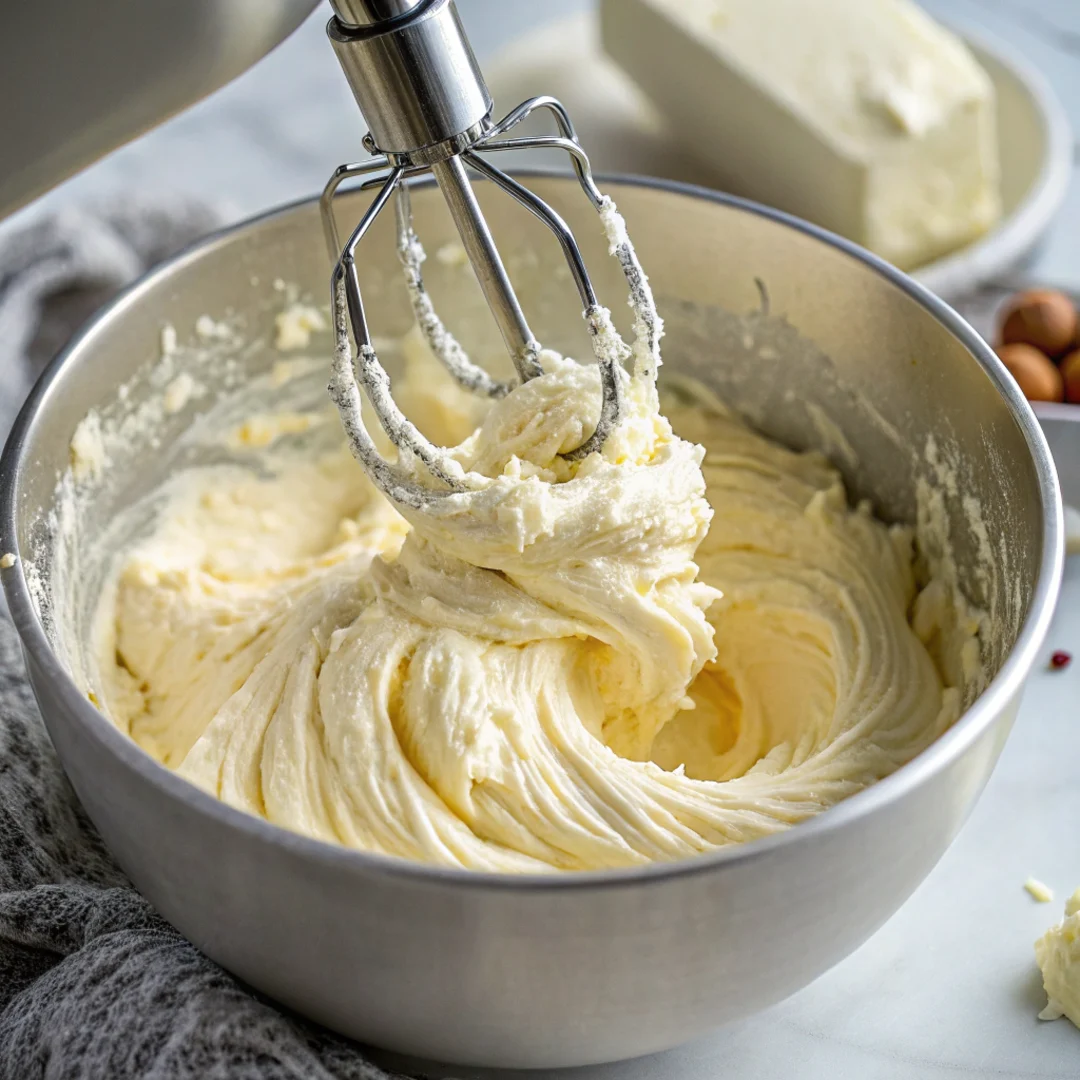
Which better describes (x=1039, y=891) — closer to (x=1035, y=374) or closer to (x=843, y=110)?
(x=1035, y=374)

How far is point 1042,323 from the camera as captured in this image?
1.55m

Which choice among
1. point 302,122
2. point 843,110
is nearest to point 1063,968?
point 843,110

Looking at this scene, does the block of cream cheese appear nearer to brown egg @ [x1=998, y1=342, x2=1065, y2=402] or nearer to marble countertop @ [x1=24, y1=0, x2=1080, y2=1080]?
brown egg @ [x1=998, y1=342, x2=1065, y2=402]

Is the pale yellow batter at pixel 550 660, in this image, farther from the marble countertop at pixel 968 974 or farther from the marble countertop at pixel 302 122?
the marble countertop at pixel 302 122

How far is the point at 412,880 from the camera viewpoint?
71 cm

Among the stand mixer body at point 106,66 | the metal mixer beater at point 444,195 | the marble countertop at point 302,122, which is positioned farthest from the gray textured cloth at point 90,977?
the marble countertop at point 302,122

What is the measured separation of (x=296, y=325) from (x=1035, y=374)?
84 cm

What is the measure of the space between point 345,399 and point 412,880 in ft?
1.28

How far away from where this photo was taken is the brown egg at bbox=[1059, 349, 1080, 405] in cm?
152

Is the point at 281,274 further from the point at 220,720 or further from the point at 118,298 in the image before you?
the point at 220,720

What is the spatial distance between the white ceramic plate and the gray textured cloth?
3.50 feet

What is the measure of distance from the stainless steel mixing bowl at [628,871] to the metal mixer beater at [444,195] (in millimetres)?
241

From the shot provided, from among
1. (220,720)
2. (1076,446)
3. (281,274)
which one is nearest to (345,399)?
(220,720)

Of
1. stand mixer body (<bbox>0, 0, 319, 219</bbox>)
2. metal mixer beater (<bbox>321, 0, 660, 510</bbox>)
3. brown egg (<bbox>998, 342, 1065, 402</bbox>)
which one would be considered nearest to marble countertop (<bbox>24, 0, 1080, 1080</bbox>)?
brown egg (<bbox>998, 342, 1065, 402</bbox>)
